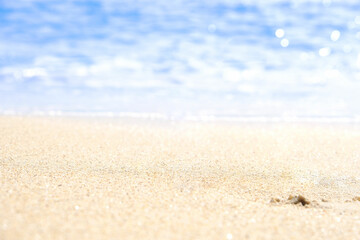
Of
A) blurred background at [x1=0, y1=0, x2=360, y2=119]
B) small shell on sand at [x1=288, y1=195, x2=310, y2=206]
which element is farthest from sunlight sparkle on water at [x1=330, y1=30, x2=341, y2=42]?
small shell on sand at [x1=288, y1=195, x2=310, y2=206]

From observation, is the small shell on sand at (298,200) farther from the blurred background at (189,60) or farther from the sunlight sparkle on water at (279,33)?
the sunlight sparkle on water at (279,33)

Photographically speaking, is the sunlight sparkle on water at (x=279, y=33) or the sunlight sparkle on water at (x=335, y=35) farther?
the sunlight sparkle on water at (x=279, y=33)

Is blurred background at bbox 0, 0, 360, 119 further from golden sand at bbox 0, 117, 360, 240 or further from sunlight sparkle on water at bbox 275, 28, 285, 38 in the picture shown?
golden sand at bbox 0, 117, 360, 240

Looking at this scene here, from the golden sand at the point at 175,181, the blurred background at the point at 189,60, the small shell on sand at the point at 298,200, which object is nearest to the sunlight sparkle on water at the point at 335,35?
the blurred background at the point at 189,60

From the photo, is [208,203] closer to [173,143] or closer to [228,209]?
[228,209]

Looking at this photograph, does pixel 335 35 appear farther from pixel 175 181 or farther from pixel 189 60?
pixel 175 181

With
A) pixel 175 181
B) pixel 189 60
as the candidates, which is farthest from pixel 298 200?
pixel 189 60
